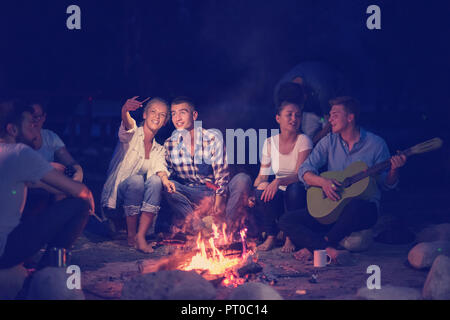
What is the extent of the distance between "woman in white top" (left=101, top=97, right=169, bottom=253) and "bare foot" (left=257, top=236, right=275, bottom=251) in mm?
1272

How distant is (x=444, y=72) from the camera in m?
9.52

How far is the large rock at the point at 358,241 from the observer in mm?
6211

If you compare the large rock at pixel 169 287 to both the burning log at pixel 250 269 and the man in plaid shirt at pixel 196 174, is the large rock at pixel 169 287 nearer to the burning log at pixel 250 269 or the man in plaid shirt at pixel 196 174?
the burning log at pixel 250 269

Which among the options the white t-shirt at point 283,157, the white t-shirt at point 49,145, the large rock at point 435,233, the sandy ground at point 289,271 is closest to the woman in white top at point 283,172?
the white t-shirt at point 283,157

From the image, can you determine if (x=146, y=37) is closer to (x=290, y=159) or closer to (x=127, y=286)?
(x=290, y=159)

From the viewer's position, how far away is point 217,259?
5785 millimetres

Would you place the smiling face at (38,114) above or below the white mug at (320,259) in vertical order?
above

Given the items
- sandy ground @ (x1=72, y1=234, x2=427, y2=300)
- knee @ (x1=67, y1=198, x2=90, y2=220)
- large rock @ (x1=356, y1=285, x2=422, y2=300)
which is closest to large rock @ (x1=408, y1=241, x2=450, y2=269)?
sandy ground @ (x1=72, y1=234, x2=427, y2=300)

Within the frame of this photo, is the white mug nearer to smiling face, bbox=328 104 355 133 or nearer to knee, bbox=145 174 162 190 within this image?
smiling face, bbox=328 104 355 133

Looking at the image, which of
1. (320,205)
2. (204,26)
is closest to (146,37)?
(204,26)

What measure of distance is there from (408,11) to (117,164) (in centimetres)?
608

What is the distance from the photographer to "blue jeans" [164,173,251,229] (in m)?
6.43

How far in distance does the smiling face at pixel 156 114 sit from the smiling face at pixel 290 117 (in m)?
1.40

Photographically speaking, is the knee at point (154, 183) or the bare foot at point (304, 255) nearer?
the bare foot at point (304, 255)
